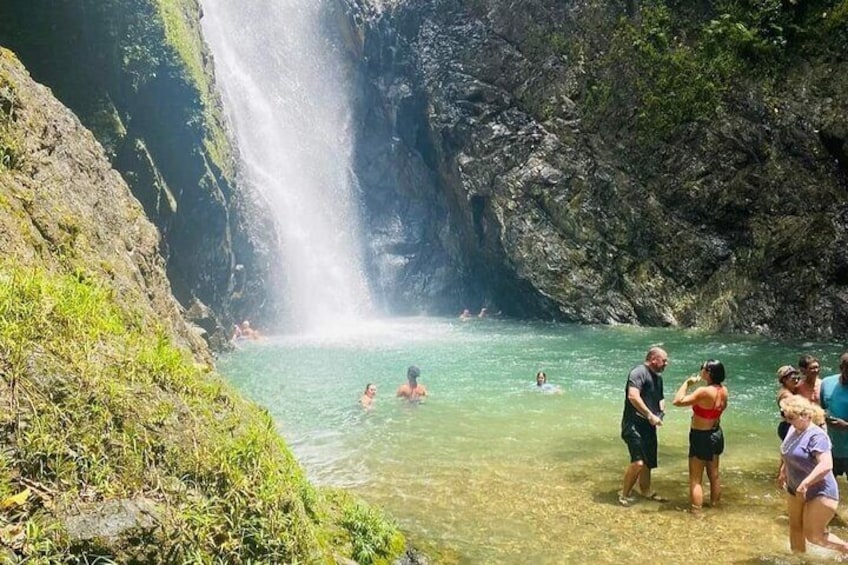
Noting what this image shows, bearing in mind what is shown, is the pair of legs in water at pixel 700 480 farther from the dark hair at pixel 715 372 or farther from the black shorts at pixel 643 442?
the dark hair at pixel 715 372

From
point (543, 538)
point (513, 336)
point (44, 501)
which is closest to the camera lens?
point (44, 501)

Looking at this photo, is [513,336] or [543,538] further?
[513,336]

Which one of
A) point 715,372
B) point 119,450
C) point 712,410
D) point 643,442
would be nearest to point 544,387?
point 643,442

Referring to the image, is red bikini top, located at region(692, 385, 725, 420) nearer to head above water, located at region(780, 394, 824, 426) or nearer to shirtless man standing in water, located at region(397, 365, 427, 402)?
head above water, located at region(780, 394, 824, 426)

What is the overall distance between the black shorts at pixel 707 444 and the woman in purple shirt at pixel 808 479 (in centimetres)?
145

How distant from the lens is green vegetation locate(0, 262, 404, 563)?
117 inches

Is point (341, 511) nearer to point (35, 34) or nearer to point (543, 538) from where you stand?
point (543, 538)

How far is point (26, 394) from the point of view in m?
3.22

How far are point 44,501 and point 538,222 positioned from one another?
30.0 metres

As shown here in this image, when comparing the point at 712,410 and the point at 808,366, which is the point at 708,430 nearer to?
the point at 712,410

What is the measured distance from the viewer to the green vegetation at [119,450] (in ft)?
9.75

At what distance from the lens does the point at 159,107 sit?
22.4m

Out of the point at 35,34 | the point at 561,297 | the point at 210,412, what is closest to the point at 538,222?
the point at 561,297

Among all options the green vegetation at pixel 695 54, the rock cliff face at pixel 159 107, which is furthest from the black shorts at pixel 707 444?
the green vegetation at pixel 695 54
